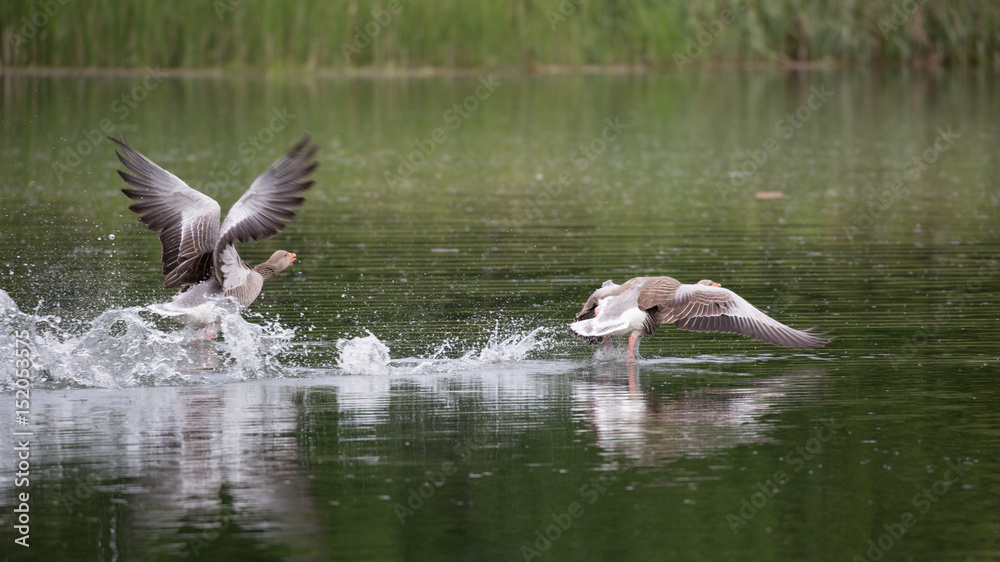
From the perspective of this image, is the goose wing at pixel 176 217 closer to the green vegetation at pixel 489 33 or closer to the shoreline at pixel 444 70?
the green vegetation at pixel 489 33

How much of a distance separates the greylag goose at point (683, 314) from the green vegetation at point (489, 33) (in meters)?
35.1

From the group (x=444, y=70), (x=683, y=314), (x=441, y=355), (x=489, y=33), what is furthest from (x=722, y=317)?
(x=444, y=70)

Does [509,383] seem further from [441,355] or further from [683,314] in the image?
[683,314]

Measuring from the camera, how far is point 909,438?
8891 mm

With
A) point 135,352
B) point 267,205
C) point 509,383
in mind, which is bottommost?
point 509,383

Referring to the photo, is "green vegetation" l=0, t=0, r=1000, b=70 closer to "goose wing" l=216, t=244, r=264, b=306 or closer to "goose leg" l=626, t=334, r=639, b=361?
"goose wing" l=216, t=244, r=264, b=306

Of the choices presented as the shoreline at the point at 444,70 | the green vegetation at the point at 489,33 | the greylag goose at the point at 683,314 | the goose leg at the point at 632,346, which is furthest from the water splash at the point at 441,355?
the shoreline at the point at 444,70

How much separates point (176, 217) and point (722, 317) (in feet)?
14.8

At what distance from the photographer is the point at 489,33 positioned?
47375mm

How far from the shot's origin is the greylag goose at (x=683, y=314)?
11.3 meters

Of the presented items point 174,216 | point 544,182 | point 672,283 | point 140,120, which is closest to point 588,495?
point 672,283

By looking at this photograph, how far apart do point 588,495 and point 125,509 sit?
2.44 meters

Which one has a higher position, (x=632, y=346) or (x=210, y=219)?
(x=210, y=219)

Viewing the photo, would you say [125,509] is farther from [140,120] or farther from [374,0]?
[374,0]
